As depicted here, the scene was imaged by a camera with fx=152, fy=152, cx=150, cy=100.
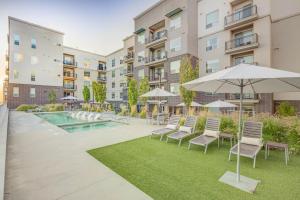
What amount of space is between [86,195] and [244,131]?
19.0 feet

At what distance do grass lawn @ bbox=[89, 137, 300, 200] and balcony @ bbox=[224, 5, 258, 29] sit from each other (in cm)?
1545

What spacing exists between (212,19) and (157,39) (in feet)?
25.5

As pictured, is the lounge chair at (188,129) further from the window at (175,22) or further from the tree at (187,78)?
the window at (175,22)

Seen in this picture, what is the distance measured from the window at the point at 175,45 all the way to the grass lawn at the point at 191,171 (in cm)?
1686

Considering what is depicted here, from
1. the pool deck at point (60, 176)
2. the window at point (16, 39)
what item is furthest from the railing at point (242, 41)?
the window at point (16, 39)

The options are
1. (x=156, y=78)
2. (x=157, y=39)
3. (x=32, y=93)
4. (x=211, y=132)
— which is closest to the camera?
(x=211, y=132)

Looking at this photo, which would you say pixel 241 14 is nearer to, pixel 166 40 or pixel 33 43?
pixel 166 40

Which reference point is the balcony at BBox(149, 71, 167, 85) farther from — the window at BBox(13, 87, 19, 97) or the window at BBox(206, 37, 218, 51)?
the window at BBox(13, 87, 19, 97)

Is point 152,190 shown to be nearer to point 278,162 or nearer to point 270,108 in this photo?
point 278,162

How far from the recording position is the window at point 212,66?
18.8 metres

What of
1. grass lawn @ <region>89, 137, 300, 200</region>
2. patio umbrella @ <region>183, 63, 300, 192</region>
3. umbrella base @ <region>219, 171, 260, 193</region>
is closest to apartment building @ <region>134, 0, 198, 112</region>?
grass lawn @ <region>89, 137, 300, 200</region>

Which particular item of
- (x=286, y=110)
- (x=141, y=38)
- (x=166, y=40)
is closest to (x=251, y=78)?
(x=286, y=110)

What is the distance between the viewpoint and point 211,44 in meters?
19.5

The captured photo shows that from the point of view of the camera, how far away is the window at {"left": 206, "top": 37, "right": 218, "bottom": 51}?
19078 millimetres
